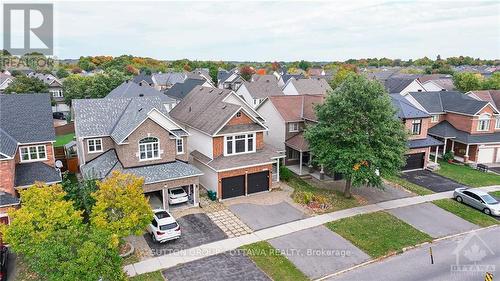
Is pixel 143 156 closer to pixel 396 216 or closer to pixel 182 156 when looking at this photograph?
pixel 182 156

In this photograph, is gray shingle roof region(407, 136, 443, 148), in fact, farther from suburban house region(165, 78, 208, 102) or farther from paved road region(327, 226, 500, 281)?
suburban house region(165, 78, 208, 102)

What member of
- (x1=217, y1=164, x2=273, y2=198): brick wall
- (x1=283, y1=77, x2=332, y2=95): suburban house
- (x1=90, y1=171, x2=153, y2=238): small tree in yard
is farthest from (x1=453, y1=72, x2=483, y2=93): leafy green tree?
(x1=90, y1=171, x2=153, y2=238): small tree in yard

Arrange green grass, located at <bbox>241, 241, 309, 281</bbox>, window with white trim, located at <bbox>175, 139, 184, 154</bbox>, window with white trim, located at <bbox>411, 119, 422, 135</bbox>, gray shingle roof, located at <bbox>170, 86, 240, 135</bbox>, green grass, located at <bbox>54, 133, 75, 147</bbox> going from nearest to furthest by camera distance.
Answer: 1. green grass, located at <bbox>241, 241, 309, 281</bbox>
2. window with white trim, located at <bbox>175, 139, 184, 154</bbox>
3. gray shingle roof, located at <bbox>170, 86, 240, 135</bbox>
4. window with white trim, located at <bbox>411, 119, 422, 135</bbox>
5. green grass, located at <bbox>54, 133, 75, 147</bbox>

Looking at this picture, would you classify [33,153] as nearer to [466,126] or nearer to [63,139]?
[63,139]

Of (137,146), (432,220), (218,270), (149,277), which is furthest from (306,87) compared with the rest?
(149,277)

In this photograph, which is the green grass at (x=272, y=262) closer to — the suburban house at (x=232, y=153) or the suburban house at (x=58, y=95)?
the suburban house at (x=232, y=153)

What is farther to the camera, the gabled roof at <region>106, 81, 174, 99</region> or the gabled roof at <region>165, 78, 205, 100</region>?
the gabled roof at <region>165, 78, 205, 100</region>

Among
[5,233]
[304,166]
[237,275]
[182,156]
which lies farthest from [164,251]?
[304,166]
